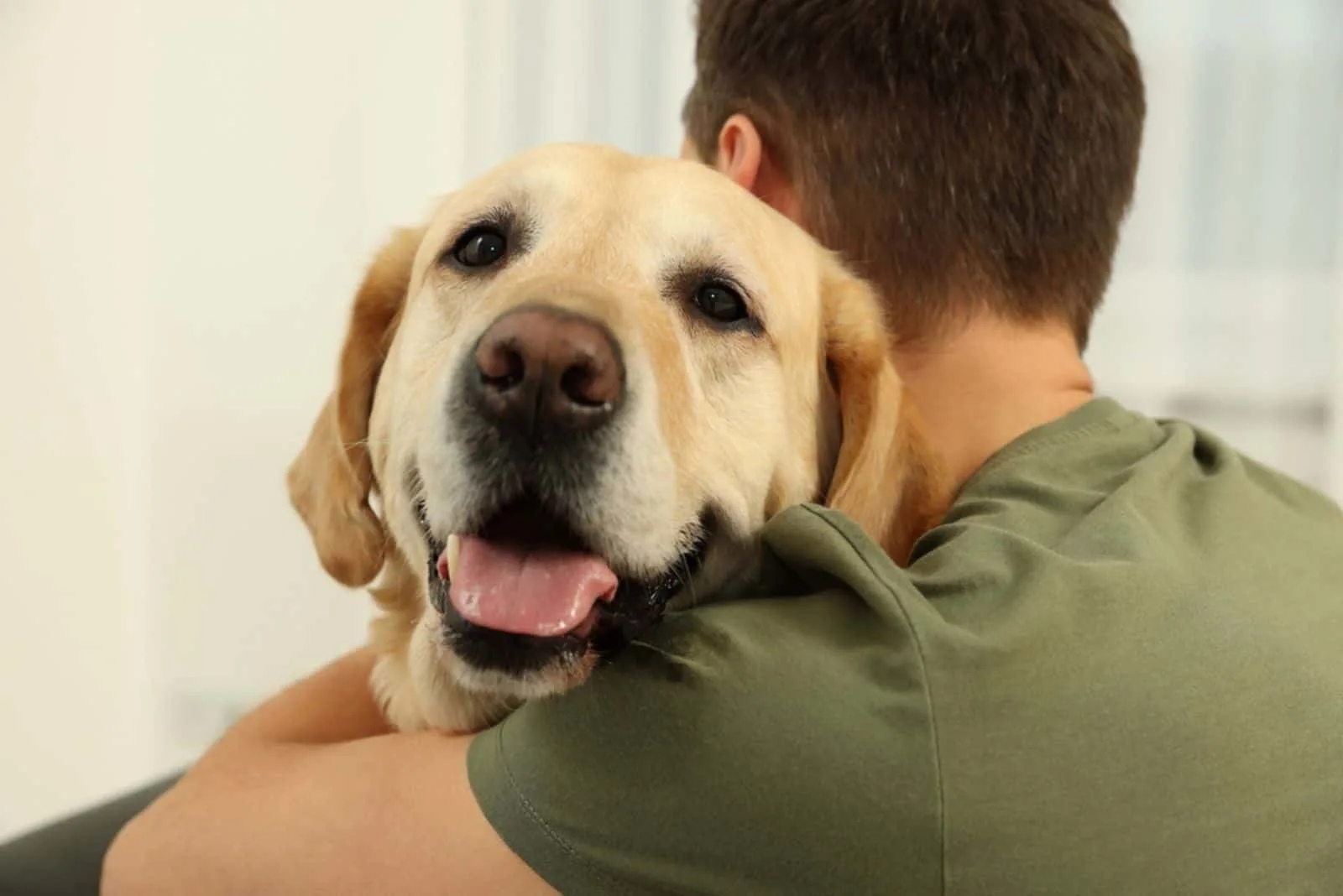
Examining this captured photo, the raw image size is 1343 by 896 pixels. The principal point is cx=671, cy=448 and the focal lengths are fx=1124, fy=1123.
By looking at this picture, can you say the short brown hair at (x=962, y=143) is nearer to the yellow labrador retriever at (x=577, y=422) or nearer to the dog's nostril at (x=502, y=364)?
the yellow labrador retriever at (x=577, y=422)

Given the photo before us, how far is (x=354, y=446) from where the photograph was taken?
1.44 metres

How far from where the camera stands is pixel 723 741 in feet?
2.87

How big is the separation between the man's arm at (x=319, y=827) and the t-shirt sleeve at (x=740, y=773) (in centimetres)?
5

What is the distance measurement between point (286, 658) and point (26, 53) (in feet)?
5.69

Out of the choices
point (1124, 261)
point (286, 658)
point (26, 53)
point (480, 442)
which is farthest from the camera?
point (286, 658)

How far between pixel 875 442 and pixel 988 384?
24 cm

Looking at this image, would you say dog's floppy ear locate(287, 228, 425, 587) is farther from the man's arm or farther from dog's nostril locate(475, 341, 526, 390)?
dog's nostril locate(475, 341, 526, 390)

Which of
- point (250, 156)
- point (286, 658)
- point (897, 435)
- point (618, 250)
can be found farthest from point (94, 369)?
point (897, 435)

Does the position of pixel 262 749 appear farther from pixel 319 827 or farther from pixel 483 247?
pixel 483 247

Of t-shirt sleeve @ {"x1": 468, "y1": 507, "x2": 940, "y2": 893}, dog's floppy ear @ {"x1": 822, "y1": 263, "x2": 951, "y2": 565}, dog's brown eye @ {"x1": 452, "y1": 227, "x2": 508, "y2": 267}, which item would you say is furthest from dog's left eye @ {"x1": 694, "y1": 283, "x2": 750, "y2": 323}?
t-shirt sleeve @ {"x1": 468, "y1": 507, "x2": 940, "y2": 893}

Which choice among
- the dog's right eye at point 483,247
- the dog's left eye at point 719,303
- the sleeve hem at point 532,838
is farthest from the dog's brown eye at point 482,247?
the sleeve hem at point 532,838

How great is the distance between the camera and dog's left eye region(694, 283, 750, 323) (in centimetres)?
132

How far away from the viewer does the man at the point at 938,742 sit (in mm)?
859

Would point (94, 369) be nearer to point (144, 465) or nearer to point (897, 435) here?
point (144, 465)
